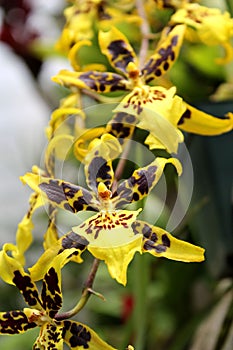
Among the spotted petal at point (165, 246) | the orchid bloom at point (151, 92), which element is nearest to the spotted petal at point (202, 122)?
the orchid bloom at point (151, 92)

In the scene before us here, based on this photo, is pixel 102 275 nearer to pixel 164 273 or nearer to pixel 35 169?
pixel 164 273

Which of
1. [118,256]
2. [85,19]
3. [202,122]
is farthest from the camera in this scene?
[85,19]

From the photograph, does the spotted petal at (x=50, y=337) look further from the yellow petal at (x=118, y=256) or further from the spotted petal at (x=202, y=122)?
the spotted petal at (x=202, y=122)

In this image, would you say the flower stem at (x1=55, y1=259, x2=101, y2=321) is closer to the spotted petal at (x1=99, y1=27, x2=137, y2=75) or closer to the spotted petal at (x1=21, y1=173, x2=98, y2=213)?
the spotted petal at (x1=21, y1=173, x2=98, y2=213)

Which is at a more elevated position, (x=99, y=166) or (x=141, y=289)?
(x=99, y=166)

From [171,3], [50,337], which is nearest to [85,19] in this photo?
[171,3]

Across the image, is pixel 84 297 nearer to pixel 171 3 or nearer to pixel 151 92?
Answer: pixel 151 92
